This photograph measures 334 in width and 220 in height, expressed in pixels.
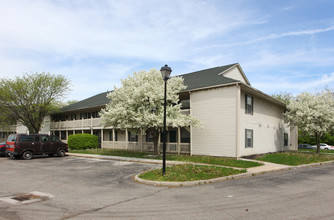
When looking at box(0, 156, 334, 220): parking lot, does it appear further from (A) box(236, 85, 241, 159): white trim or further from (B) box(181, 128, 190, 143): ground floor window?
(B) box(181, 128, 190, 143): ground floor window

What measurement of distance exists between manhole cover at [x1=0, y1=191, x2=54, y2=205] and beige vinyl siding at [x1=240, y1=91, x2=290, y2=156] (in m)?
13.5

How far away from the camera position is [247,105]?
62.9 ft

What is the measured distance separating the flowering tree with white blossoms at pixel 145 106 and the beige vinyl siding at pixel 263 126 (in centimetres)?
373

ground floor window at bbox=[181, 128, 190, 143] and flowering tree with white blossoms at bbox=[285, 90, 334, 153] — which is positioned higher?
flowering tree with white blossoms at bbox=[285, 90, 334, 153]

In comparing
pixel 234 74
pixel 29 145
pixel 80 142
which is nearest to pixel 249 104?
pixel 234 74

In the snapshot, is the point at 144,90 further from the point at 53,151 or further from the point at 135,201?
the point at 135,201

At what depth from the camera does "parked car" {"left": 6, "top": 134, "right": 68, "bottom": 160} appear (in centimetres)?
1870

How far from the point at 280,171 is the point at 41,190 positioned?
11.7m

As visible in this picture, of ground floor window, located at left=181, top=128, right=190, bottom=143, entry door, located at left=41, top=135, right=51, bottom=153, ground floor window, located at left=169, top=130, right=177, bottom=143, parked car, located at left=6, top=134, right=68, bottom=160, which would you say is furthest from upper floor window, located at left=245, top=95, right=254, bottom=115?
entry door, located at left=41, top=135, right=51, bottom=153

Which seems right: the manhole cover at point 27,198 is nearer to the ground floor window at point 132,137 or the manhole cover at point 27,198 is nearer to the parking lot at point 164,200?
the parking lot at point 164,200

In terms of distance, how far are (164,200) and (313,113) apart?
798 inches

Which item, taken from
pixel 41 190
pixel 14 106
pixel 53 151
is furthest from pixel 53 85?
pixel 41 190

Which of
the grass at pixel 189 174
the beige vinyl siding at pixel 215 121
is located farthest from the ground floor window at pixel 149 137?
the grass at pixel 189 174

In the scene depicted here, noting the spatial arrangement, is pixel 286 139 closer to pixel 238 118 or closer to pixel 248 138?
pixel 248 138
